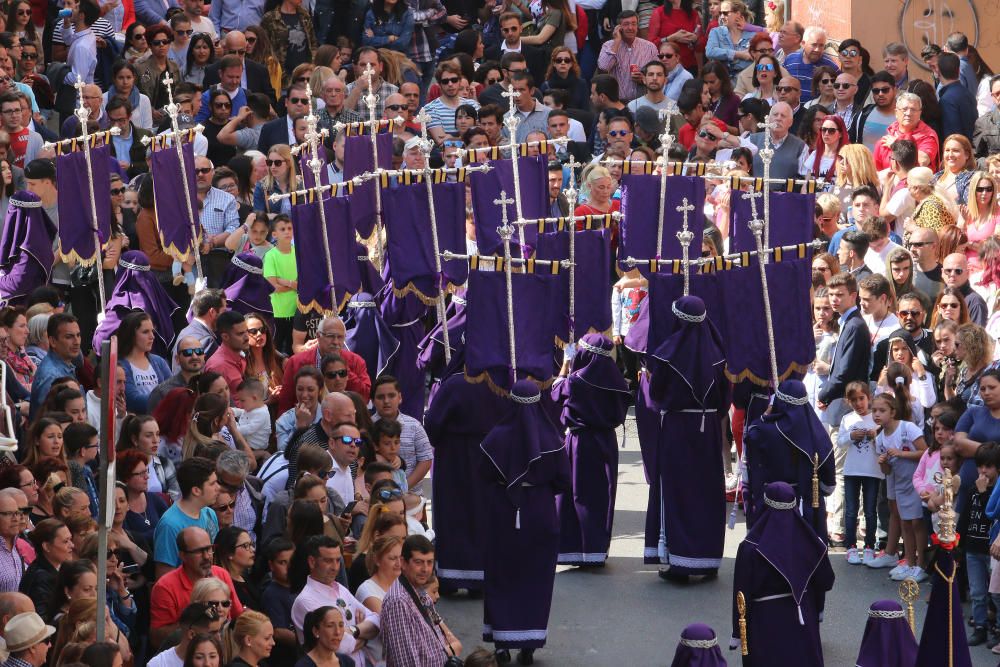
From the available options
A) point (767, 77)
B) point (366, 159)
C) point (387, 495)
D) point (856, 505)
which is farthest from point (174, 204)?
point (767, 77)

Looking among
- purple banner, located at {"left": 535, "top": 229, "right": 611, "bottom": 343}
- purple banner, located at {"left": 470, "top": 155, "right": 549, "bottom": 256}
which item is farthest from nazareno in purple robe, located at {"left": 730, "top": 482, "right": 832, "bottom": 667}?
purple banner, located at {"left": 470, "top": 155, "right": 549, "bottom": 256}

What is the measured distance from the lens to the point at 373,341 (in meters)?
15.6

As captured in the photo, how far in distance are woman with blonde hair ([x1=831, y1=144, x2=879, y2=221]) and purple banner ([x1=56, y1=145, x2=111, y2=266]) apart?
21.5ft

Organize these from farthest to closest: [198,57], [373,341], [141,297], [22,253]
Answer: [198,57]
[22,253]
[141,297]
[373,341]

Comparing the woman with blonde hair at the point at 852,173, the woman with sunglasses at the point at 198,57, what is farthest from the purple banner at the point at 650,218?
the woman with sunglasses at the point at 198,57

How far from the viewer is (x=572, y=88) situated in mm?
21359

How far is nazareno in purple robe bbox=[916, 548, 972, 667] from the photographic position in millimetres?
10945

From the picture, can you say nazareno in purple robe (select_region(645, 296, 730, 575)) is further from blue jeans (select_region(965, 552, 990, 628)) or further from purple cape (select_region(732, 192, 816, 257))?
blue jeans (select_region(965, 552, 990, 628))

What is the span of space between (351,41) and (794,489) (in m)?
11.3

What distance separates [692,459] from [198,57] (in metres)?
9.41

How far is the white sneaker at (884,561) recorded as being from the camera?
14.1 meters

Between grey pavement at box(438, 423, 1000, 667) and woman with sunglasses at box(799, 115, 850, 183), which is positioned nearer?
grey pavement at box(438, 423, 1000, 667)

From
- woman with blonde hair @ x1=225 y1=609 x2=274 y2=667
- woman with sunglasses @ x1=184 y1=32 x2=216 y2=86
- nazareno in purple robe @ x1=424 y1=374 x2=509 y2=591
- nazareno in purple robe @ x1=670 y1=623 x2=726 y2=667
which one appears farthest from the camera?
woman with sunglasses @ x1=184 y1=32 x2=216 y2=86

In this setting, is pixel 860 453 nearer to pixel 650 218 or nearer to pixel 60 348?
pixel 650 218
